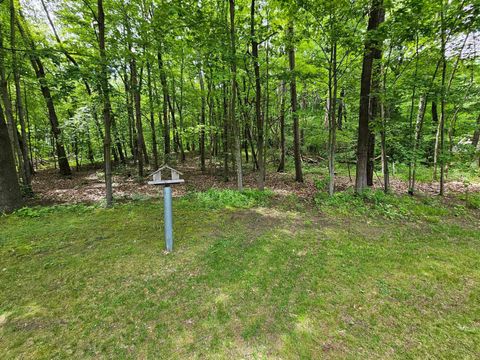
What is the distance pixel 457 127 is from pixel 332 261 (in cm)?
1266

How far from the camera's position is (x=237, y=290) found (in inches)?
120

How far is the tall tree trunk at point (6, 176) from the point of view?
18.3 ft

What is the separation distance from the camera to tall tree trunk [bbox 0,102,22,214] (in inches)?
220

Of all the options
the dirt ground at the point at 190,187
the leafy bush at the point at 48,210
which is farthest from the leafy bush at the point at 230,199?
the leafy bush at the point at 48,210

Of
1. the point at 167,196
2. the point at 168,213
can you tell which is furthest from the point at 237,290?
the point at 167,196

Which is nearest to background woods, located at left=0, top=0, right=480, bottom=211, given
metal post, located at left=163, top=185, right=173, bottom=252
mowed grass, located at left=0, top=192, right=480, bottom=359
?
mowed grass, located at left=0, top=192, right=480, bottom=359

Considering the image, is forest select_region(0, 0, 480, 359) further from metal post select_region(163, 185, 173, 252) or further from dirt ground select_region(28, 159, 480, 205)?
metal post select_region(163, 185, 173, 252)

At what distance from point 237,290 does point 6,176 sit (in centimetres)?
687

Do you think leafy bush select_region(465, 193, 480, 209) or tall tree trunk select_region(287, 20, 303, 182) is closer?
leafy bush select_region(465, 193, 480, 209)

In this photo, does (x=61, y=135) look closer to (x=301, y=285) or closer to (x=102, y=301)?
(x=102, y=301)

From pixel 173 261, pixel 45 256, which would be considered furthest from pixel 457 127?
pixel 45 256

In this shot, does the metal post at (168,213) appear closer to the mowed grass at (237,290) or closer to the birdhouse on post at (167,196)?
the birdhouse on post at (167,196)

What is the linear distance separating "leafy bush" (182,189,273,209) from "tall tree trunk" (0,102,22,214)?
15.0ft

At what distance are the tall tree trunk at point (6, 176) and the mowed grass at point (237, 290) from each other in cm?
61
